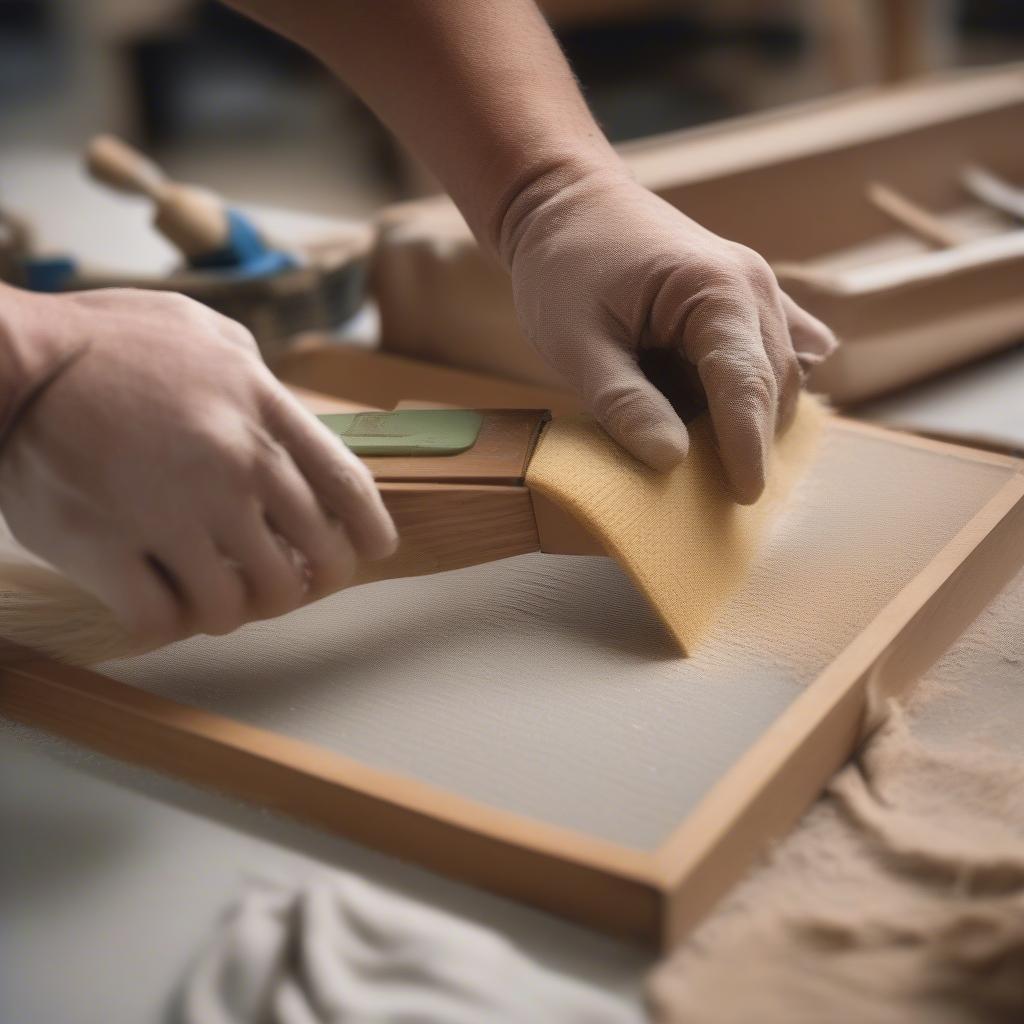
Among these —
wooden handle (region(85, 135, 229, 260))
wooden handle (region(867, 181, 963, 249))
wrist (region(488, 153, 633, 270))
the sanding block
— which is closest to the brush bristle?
the sanding block

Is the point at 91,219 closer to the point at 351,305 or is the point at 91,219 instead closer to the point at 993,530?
the point at 351,305

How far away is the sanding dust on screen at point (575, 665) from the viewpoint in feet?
2.11

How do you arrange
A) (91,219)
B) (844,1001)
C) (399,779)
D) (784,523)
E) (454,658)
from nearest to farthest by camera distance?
(844,1001)
(399,779)
(454,658)
(784,523)
(91,219)

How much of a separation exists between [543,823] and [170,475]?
0.90 feet

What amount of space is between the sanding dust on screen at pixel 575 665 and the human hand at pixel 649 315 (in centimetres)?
10

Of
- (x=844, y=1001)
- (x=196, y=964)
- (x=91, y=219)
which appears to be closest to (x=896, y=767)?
(x=844, y=1001)

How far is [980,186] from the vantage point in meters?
1.53

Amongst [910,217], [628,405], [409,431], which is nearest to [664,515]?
[628,405]

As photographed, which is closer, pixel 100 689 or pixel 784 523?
pixel 100 689

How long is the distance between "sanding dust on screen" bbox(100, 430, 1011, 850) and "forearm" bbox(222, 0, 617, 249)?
321 millimetres

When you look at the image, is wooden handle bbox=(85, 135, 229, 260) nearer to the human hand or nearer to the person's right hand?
the human hand

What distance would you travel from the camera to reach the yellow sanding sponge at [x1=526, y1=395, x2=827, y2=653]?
0.73 metres

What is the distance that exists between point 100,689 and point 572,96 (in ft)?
2.02

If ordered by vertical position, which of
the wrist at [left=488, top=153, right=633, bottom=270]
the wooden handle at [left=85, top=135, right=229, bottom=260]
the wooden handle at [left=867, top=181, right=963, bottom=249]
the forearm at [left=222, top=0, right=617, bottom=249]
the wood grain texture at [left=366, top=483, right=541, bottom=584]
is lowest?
the wooden handle at [left=85, top=135, right=229, bottom=260]
